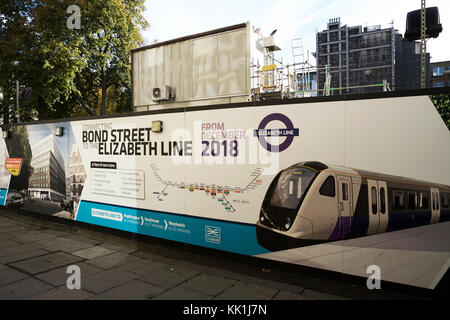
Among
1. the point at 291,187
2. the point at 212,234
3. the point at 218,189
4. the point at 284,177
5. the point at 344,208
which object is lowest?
the point at 212,234

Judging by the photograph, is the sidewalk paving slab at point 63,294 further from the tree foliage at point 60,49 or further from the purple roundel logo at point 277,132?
the tree foliage at point 60,49

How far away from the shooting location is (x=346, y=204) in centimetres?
477

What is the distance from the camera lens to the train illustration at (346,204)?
442 centimetres

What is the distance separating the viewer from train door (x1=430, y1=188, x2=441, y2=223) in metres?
4.32

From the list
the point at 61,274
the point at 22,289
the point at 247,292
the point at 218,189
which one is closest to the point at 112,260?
the point at 61,274

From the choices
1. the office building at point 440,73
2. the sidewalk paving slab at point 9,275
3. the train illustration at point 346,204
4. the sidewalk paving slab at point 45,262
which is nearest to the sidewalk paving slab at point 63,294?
the sidewalk paving slab at point 9,275

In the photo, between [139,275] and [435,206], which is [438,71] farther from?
[139,275]

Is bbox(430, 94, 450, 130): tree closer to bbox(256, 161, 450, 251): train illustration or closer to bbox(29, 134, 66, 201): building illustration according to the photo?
bbox(256, 161, 450, 251): train illustration

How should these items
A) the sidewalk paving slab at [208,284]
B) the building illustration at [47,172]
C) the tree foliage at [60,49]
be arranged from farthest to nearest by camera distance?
1. the tree foliage at [60,49]
2. the building illustration at [47,172]
3. the sidewalk paving slab at [208,284]

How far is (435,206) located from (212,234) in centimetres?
374

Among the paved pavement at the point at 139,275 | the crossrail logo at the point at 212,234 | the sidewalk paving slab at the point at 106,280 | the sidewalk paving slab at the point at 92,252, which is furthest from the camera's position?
the sidewalk paving slab at the point at 92,252

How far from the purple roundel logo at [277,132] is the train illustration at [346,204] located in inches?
16.9

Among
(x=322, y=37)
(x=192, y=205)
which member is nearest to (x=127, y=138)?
(x=192, y=205)
